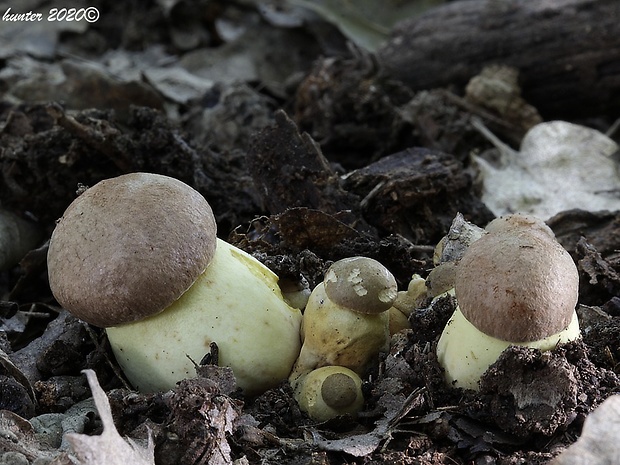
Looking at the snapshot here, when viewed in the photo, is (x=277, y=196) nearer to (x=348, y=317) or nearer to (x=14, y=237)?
(x=348, y=317)

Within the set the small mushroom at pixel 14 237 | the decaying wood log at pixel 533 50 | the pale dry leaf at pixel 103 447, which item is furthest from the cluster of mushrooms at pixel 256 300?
the decaying wood log at pixel 533 50

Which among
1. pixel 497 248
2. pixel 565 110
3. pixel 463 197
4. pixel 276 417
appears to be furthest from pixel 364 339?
pixel 565 110

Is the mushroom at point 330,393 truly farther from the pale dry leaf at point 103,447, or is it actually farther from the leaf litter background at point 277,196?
the pale dry leaf at point 103,447

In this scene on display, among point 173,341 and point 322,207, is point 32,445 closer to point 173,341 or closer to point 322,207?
point 173,341

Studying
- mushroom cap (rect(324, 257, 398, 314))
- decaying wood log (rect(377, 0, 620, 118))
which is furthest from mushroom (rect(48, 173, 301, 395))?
decaying wood log (rect(377, 0, 620, 118))

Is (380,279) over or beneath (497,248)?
beneath
